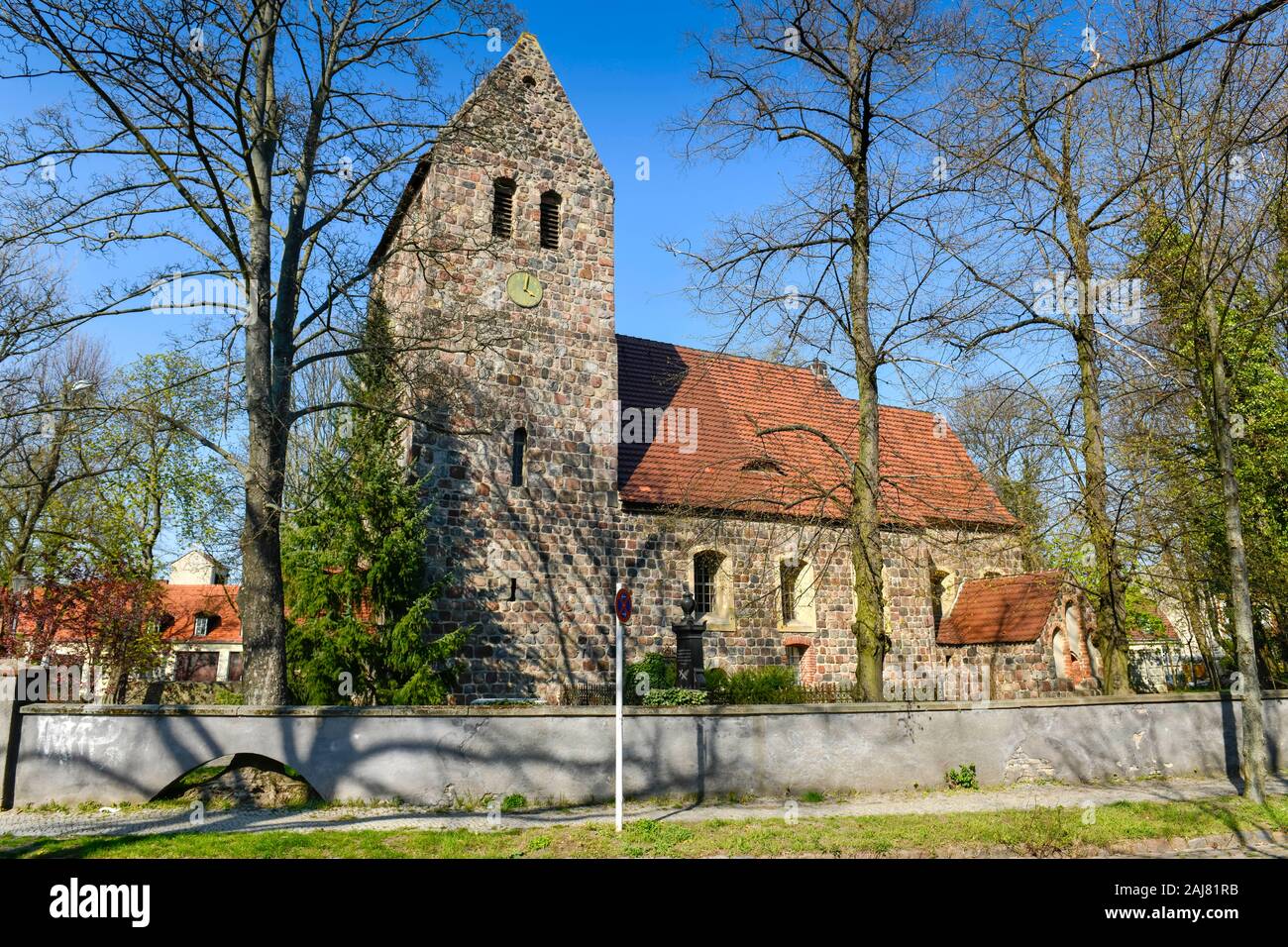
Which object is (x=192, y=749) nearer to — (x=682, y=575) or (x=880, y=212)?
(x=682, y=575)

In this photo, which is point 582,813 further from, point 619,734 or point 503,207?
point 503,207

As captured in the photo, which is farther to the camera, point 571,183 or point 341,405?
point 571,183

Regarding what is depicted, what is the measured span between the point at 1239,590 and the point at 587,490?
1120 centimetres

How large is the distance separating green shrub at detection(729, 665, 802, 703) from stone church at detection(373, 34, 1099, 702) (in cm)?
55

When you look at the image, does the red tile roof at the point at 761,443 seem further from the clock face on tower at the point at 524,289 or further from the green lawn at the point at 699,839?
the green lawn at the point at 699,839

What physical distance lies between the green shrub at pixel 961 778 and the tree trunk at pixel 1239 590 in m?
3.28

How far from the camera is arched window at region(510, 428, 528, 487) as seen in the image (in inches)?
675

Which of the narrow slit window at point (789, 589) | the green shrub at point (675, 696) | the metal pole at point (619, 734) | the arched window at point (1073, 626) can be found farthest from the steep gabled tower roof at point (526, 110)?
the arched window at point (1073, 626)

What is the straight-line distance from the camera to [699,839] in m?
8.47

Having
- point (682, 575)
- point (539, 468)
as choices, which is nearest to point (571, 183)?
point (539, 468)

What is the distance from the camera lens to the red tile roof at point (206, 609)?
40125 millimetres
